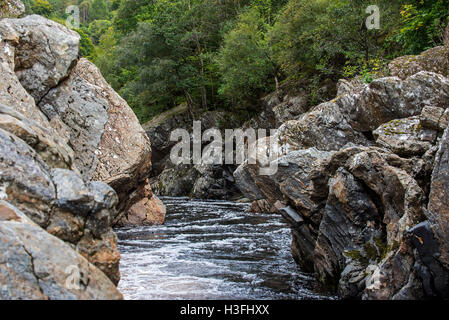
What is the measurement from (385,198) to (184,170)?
2925 cm

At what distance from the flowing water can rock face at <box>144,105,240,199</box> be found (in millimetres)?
12283

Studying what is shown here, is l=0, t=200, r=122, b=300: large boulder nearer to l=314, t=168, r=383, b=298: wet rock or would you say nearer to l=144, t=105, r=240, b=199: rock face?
l=314, t=168, r=383, b=298: wet rock

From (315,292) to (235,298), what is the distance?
6.33 ft

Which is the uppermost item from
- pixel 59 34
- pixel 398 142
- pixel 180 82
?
pixel 180 82

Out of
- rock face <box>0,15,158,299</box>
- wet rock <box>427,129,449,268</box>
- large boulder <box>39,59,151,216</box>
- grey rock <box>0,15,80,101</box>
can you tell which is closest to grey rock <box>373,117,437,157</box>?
wet rock <box>427,129,449,268</box>

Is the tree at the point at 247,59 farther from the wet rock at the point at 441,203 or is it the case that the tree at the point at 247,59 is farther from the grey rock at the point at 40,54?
the wet rock at the point at 441,203

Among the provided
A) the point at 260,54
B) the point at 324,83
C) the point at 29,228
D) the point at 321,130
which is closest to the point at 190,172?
the point at 260,54

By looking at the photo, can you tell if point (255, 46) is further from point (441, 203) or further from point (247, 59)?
point (441, 203)

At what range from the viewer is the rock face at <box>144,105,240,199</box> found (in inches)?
1254

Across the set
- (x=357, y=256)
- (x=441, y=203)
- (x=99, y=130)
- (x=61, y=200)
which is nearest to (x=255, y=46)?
(x=99, y=130)

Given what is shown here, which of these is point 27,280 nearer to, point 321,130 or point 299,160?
point 299,160

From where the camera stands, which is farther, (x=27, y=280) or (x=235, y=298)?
(x=235, y=298)

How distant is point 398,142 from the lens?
9914mm

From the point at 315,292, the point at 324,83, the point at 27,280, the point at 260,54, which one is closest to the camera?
the point at 27,280
